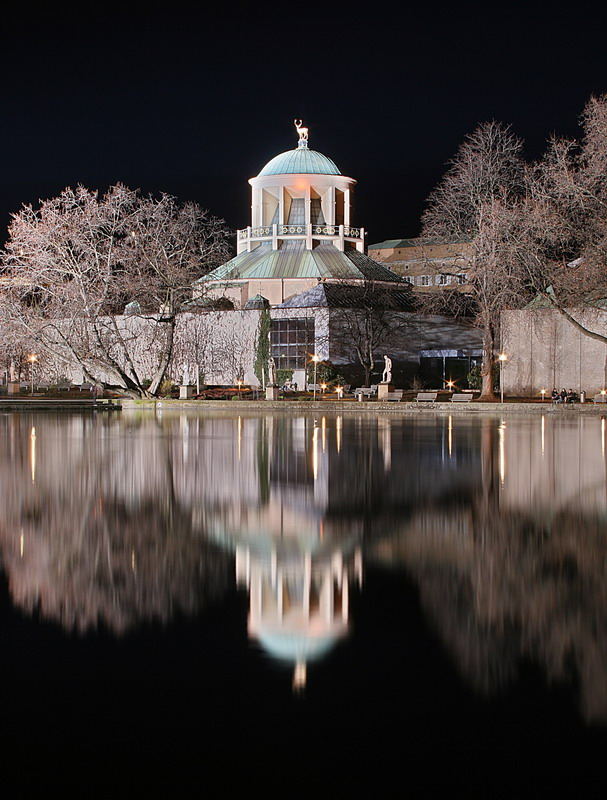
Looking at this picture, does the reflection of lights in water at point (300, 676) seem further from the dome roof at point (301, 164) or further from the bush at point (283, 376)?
the dome roof at point (301, 164)

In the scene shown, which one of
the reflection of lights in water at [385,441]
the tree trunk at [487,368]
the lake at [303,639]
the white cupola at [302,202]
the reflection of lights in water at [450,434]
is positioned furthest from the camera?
the white cupola at [302,202]

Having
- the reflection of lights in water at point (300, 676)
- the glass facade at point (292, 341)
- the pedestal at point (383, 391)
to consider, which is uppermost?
the glass facade at point (292, 341)

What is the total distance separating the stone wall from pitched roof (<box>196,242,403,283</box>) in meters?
18.7

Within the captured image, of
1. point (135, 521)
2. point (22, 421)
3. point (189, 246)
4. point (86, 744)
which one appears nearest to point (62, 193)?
point (189, 246)

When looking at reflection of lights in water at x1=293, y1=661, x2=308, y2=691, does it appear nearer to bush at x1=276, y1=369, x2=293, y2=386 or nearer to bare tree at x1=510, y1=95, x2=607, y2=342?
bare tree at x1=510, y1=95, x2=607, y2=342

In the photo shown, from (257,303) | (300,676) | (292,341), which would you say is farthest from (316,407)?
(300,676)

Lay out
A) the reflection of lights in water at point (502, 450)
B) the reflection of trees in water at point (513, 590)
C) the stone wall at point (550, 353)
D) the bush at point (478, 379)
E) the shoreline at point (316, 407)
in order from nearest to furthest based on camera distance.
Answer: the reflection of trees in water at point (513, 590), the reflection of lights in water at point (502, 450), the shoreline at point (316, 407), the stone wall at point (550, 353), the bush at point (478, 379)

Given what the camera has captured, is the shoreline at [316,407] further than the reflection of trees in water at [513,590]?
Yes

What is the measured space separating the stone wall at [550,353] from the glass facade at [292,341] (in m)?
14.1

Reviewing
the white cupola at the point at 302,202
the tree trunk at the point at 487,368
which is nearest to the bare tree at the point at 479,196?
the tree trunk at the point at 487,368

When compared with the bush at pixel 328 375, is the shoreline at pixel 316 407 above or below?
below

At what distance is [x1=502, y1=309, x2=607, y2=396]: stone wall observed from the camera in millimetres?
49375

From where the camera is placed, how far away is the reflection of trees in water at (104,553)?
679cm

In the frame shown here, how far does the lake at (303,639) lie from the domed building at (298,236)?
57.3m
